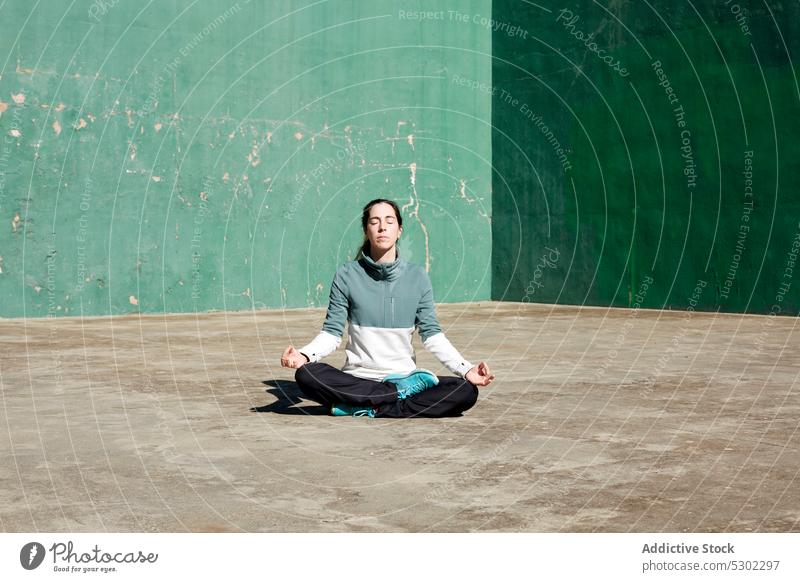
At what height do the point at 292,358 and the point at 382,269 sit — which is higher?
the point at 382,269

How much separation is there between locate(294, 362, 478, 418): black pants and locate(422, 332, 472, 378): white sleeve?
9cm

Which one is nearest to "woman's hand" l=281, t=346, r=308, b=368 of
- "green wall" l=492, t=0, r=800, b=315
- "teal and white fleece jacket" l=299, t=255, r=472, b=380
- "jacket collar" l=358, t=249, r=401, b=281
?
"teal and white fleece jacket" l=299, t=255, r=472, b=380

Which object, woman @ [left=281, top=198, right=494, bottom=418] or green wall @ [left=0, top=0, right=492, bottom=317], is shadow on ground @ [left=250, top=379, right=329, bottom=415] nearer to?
woman @ [left=281, top=198, right=494, bottom=418]

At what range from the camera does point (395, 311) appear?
475 centimetres

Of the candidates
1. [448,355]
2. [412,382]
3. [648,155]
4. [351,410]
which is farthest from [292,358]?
[648,155]

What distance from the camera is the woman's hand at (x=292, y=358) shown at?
4438 mm

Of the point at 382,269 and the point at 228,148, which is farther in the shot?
the point at 228,148

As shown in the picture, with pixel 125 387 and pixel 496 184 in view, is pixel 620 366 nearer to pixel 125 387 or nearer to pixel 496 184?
pixel 125 387

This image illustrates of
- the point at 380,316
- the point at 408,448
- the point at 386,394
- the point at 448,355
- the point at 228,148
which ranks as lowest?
the point at 408,448

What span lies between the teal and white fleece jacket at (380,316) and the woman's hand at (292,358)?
19 cm

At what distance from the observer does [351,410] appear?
4.78 meters

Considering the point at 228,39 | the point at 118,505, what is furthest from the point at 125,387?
the point at 228,39

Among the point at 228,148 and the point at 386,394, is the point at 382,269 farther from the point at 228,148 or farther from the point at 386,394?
the point at 228,148

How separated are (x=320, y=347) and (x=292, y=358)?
0.23 m
